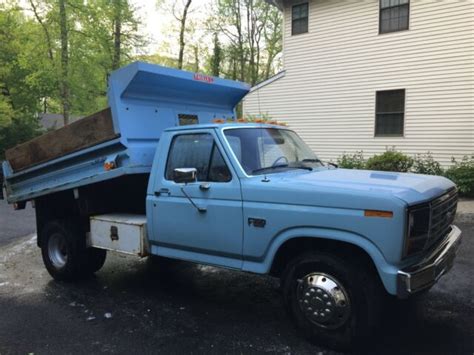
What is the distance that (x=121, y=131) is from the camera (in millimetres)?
4824

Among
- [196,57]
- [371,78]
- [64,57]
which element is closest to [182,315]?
[371,78]

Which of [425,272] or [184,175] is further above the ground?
[184,175]

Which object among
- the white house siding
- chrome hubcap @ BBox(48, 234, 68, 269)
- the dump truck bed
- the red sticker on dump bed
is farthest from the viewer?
the white house siding

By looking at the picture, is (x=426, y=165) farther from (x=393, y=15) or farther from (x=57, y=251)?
(x=57, y=251)

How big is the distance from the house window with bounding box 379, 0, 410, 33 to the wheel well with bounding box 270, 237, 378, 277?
38.1 ft

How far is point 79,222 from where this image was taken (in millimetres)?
5777

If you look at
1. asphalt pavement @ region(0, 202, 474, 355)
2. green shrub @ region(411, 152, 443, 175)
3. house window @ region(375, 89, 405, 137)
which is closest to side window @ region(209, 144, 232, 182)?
asphalt pavement @ region(0, 202, 474, 355)

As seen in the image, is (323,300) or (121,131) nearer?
(323,300)

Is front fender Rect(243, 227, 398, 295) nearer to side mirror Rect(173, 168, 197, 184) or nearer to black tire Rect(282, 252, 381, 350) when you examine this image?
black tire Rect(282, 252, 381, 350)

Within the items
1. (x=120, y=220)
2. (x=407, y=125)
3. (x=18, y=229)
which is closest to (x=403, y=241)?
(x=120, y=220)

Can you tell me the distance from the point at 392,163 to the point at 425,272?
925cm

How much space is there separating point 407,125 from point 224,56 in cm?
2120

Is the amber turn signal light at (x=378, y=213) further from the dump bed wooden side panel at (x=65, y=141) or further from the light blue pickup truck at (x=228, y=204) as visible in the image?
the dump bed wooden side panel at (x=65, y=141)

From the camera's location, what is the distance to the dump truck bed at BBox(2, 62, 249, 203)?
4883mm
